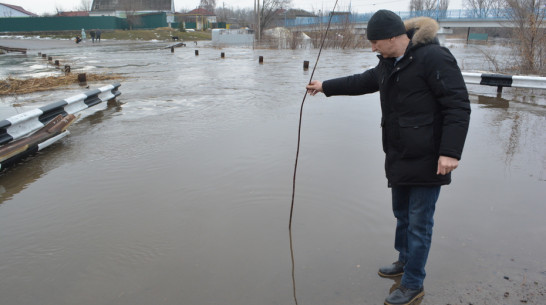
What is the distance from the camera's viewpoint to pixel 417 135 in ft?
7.93

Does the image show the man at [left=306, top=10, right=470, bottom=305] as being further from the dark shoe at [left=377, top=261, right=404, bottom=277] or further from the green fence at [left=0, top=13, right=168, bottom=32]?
the green fence at [left=0, top=13, right=168, bottom=32]

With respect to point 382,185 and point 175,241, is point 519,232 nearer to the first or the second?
point 382,185

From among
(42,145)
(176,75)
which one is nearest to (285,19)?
(176,75)

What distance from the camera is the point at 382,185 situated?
14.4 ft

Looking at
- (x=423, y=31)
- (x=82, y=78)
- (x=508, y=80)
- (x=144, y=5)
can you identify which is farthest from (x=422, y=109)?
(x=144, y=5)

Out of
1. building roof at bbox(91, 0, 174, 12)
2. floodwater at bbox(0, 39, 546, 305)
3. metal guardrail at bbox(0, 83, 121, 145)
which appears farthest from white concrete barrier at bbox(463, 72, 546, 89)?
building roof at bbox(91, 0, 174, 12)

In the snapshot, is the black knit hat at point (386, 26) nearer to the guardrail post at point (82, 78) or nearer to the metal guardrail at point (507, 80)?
the metal guardrail at point (507, 80)

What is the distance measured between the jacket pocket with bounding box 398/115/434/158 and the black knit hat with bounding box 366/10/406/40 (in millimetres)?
525

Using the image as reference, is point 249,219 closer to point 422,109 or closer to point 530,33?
point 422,109

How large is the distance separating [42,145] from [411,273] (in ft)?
16.7

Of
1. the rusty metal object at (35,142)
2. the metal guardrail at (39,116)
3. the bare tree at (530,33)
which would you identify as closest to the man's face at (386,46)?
the rusty metal object at (35,142)

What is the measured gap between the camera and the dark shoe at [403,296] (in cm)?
252

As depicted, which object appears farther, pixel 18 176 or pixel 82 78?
pixel 82 78

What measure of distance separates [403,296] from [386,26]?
1715 millimetres
